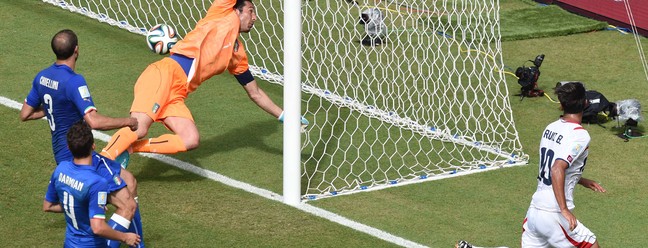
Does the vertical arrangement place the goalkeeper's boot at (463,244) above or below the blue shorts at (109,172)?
below

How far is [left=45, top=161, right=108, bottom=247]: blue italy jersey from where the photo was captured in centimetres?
700

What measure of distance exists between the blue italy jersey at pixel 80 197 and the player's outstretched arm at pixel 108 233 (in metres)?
0.04

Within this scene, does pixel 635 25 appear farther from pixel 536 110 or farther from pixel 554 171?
pixel 554 171

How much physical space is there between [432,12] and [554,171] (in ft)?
18.3

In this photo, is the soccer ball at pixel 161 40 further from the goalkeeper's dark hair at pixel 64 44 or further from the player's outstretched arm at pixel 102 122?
the goalkeeper's dark hair at pixel 64 44

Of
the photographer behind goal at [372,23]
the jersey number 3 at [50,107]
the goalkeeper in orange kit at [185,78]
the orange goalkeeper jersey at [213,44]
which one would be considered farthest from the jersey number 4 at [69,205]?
the photographer behind goal at [372,23]

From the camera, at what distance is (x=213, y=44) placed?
10.3 meters

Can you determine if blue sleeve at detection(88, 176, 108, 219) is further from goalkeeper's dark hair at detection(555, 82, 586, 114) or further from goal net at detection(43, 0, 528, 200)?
goal net at detection(43, 0, 528, 200)

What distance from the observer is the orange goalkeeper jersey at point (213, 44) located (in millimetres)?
10250

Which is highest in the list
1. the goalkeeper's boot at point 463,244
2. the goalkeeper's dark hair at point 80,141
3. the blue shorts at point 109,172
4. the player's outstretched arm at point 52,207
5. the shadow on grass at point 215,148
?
the goalkeeper's dark hair at point 80,141

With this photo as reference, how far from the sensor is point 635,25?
632 inches

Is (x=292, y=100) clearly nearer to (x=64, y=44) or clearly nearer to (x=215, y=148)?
(x=215, y=148)

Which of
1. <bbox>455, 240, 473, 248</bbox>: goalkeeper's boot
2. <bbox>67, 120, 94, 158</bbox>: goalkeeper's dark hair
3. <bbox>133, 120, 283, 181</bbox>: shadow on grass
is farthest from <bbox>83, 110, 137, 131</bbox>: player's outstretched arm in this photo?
<bbox>455, 240, 473, 248</bbox>: goalkeeper's boot

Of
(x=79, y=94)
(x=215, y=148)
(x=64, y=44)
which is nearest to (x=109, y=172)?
(x=79, y=94)
